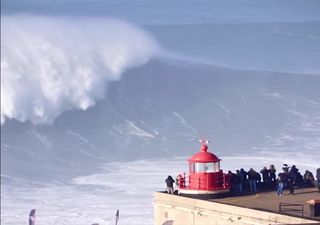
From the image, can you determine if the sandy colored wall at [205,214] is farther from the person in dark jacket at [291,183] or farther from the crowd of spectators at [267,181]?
the person in dark jacket at [291,183]

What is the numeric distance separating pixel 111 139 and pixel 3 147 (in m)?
4.23

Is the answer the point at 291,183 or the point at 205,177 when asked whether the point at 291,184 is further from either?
the point at 205,177

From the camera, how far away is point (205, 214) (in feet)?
47.9

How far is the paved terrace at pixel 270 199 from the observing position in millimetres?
14211

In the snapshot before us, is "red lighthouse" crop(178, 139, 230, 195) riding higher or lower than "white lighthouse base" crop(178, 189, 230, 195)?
higher

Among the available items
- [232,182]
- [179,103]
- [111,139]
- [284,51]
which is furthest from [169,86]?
[232,182]

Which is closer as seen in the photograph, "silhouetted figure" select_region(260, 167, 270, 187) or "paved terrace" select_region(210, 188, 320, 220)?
"paved terrace" select_region(210, 188, 320, 220)

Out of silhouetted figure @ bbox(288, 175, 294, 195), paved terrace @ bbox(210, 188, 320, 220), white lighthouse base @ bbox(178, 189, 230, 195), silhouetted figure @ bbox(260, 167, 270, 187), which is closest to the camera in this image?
paved terrace @ bbox(210, 188, 320, 220)

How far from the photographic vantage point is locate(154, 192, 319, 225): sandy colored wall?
1307cm

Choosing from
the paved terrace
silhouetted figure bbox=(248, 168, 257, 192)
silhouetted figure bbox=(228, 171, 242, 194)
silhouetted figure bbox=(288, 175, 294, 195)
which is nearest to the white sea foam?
silhouetted figure bbox=(248, 168, 257, 192)

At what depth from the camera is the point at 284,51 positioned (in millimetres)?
50750

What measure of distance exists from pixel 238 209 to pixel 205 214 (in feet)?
3.07

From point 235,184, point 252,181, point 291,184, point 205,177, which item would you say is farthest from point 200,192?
point 291,184

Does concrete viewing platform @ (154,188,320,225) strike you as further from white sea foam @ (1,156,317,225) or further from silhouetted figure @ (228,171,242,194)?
white sea foam @ (1,156,317,225)
